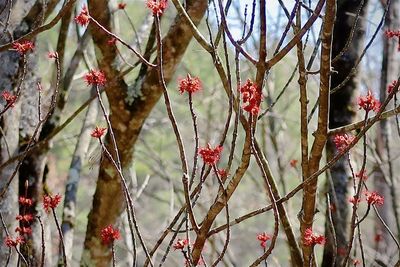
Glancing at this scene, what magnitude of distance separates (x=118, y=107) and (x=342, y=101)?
102cm

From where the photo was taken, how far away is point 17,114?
2.22 meters

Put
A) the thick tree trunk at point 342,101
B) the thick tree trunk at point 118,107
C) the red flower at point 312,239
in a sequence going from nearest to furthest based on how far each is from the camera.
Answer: the red flower at point 312,239 → the thick tree trunk at point 118,107 → the thick tree trunk at point 342,101

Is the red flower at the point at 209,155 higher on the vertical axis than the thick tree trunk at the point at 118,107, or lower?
lower

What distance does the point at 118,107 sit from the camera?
2.38 meters

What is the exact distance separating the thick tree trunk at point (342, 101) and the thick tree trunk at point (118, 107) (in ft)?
2.48

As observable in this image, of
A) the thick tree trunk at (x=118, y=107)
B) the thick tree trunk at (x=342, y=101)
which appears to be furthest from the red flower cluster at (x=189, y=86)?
the thick tree trunk at (x=342, y=101)

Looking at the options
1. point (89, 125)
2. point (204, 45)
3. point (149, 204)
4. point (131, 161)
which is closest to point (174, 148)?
point (149, 204)

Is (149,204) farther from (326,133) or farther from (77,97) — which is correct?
(326,133)

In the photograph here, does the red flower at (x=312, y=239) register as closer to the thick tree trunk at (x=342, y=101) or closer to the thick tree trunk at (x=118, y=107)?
the thick tree trunk at (x=118, y=107)

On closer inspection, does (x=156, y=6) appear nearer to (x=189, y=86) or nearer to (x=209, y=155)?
(x=189, y=86)

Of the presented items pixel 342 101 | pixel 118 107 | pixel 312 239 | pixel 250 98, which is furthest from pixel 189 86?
pixel 342 101

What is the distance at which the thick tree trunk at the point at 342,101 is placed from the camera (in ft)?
8.75

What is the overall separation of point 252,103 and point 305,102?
0.35 meters

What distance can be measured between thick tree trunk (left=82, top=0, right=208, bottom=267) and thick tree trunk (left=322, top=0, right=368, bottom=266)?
755 millimetres
